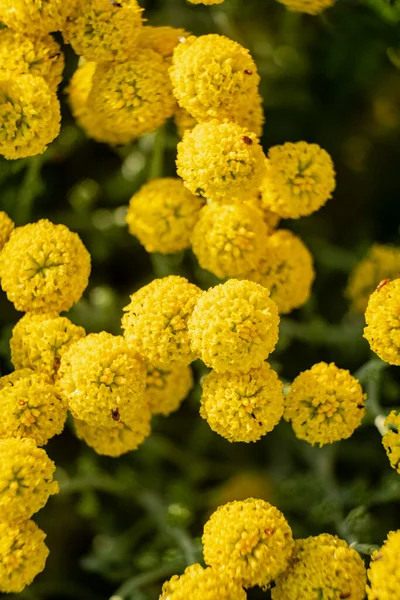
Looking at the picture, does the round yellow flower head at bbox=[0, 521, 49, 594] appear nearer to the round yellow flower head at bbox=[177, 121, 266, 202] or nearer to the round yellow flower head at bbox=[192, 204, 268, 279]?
the round yellow flower head at bbox=[192, 204, 268, 279]

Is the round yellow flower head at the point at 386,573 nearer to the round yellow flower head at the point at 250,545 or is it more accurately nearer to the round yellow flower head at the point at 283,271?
the round yellow flower head at the point at 250,545

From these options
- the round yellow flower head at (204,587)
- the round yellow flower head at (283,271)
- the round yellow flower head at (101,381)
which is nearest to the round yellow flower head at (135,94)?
the round yellow flower head at (283,271)

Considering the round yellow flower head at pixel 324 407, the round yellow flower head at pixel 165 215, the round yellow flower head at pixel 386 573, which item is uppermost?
the round yellow flower head at pixel 165 215

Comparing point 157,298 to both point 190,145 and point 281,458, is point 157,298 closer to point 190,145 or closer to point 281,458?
point 190,145

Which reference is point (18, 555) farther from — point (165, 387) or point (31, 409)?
point (165, 387)

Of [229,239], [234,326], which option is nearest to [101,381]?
[234,326]

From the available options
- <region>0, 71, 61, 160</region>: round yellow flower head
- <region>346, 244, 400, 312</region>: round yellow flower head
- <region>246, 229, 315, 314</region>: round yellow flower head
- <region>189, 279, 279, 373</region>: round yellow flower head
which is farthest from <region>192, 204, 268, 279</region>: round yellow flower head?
<region>346, 244, 400, 312</region>: round yellow flower head
